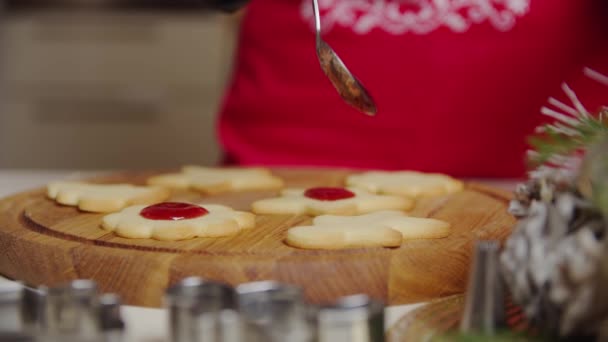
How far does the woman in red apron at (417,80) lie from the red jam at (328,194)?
48cm

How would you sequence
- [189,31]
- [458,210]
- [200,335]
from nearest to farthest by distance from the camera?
1. [200,335]
2. [458,210]
3. [189,31]

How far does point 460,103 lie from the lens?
1.35 meters

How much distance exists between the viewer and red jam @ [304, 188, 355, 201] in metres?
0.91

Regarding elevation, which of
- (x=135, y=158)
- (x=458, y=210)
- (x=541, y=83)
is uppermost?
(x=541, y=83)

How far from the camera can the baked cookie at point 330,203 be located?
2.87 ft

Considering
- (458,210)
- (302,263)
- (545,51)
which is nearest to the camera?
(302,263)

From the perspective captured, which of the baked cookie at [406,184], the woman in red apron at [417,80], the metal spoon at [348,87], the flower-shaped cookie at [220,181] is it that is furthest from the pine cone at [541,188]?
the woman in red apron at [417,80]

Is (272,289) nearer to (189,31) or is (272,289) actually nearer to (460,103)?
(460,103)

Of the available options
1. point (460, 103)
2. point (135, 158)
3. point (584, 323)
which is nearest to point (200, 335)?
point (584, 323)

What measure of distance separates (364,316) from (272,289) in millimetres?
56

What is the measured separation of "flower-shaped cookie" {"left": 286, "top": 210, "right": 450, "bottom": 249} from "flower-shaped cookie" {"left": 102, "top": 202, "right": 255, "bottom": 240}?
7 cm

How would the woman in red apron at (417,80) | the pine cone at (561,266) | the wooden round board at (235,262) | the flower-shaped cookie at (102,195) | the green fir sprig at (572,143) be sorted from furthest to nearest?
the woman in red apron at (417,80) → the flower-shaped cookie at (102,195) → the wooden round board at (235,262) → the green fir sprig at (572,143) → the pine cone at (561,266)

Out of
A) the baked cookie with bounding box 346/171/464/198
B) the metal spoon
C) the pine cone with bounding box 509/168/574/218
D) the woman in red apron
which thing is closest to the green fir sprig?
the pine cone with bounding box 509/168/574/218

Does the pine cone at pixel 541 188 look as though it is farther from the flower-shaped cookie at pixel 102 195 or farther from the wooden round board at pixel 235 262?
the flower-shaped cookie at pixel 102 195
